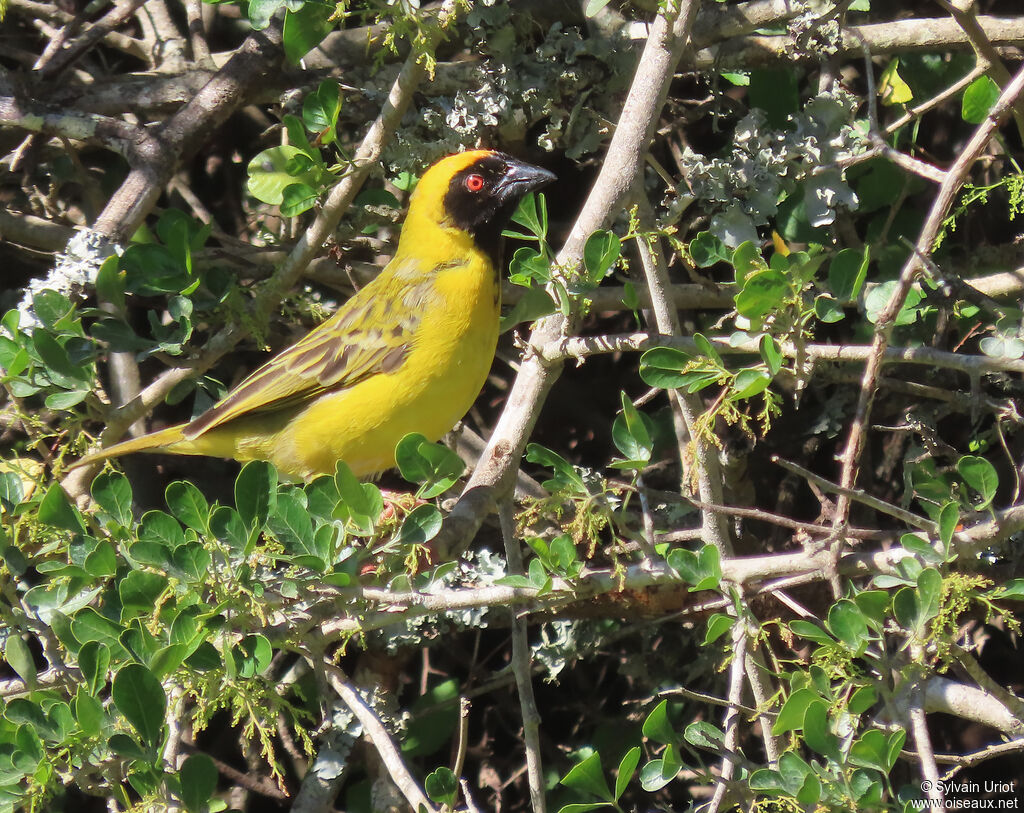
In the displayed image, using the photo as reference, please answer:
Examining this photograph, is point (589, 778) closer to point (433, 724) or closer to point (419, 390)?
point (419, 390)

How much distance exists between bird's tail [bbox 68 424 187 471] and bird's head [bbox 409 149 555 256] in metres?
1.14

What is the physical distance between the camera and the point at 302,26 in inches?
117

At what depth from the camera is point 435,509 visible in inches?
87.7

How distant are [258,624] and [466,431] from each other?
168 centimetres

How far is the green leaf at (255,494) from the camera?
2.17 metres

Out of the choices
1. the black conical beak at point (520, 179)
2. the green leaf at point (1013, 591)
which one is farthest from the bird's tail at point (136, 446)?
the green leaf at point (1013, 591)

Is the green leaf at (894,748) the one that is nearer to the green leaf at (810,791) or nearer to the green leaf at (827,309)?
the green leaf at (810,791)

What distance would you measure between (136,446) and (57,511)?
1.07 meters

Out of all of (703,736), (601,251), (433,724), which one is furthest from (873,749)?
(433,724)

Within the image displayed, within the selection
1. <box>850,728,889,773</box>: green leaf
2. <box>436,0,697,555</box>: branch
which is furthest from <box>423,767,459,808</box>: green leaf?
<box>850,728,889,773</box>: green leaf

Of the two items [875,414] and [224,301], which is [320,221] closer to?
[224,301]

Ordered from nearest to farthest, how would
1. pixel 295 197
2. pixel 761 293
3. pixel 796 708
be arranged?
pixel 796 708
pixel 761 293
pixel 295 197

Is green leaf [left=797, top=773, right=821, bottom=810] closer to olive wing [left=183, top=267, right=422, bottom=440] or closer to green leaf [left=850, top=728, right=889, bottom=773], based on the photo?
green leaf [left=850, top=728, right=889, bottom=773]

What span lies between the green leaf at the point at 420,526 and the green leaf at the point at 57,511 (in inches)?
28.1
